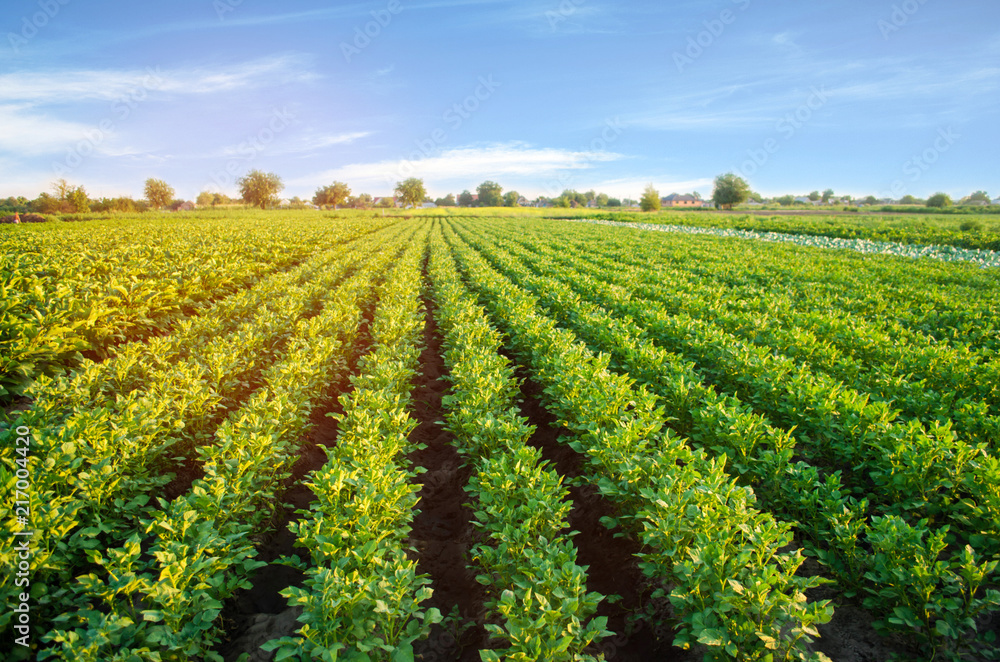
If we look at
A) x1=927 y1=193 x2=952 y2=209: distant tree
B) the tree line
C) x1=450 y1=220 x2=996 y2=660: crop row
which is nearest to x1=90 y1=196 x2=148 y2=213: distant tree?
the tree line

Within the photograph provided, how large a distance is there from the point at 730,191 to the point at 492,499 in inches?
3802

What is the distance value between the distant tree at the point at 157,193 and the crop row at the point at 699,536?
113m

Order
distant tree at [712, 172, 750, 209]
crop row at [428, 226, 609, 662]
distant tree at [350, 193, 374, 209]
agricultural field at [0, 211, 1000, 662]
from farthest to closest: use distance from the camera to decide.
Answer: distant tree at [350, 193, 374, 209] < distant tree at [712, 172, 750, 209] < agricultural field at [0, 211, 1000, 662] < crop row at [428, 226, 609, 662]

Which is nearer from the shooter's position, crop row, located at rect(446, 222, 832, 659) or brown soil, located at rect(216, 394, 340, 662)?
crop row, located at rect(446, 222, 832, 659)

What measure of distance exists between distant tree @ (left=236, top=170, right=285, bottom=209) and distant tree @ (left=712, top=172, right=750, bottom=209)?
291 feet

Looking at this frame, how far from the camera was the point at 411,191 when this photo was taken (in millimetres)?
102125

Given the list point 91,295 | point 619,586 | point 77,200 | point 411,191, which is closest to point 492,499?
point 619,586

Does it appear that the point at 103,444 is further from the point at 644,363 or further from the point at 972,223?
the point at 972,223

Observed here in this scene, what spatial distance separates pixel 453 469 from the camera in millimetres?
5516

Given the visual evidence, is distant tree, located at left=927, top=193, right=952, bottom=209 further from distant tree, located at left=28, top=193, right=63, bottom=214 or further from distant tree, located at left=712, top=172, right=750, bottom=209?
distant tree, located at left=28, top=193, right=63, bottom=214

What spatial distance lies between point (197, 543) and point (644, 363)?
18.3ft

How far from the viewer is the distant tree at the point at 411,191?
10212 cm

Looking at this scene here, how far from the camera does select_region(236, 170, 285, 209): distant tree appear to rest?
86.4m

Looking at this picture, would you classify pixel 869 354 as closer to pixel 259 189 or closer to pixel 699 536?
pixel 699 536
